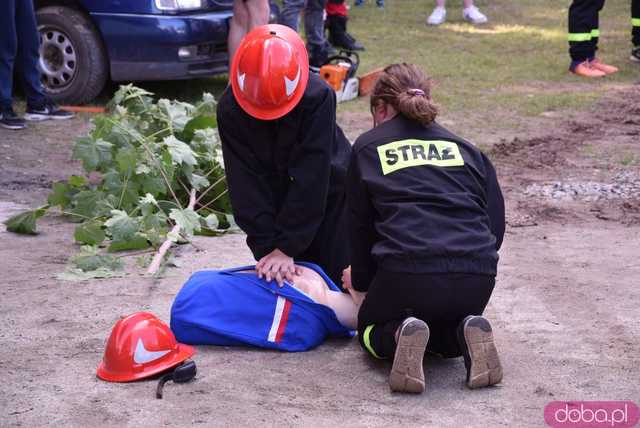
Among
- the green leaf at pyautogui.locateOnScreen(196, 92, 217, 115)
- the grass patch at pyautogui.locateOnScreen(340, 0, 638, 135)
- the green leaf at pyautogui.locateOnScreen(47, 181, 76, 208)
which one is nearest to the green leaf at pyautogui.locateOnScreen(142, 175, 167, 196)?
the green leaf at pyautogui.locateOnScreen(47, 181, 76, 208)

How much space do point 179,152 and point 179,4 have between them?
119 inches

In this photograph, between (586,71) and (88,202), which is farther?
(586,71)

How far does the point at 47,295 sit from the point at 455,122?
182 inches

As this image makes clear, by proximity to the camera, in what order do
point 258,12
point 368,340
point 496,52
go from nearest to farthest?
1. point 368,340
2. point 258,12
3. point 496,52

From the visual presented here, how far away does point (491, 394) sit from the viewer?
3359mm

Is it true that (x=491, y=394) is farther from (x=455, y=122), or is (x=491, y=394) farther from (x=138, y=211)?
(x=455, y=122)

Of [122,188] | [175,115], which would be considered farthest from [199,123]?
[122,188]

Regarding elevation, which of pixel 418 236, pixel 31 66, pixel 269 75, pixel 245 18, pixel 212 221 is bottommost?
pixel 212 221

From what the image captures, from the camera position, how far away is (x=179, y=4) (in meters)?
8.22

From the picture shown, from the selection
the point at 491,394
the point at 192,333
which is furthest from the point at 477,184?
the point at 192,333

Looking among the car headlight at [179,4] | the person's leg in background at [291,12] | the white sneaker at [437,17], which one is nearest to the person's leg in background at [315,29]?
the person's leg in background at [291,12]

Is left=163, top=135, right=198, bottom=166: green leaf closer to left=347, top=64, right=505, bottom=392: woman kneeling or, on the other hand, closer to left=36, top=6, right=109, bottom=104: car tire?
left=347, top=64, right=505, bottom=392: woman kneeling

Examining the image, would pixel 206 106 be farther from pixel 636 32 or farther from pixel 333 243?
pixel 636 32

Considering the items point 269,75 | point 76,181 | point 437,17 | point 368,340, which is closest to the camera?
point 368,340
